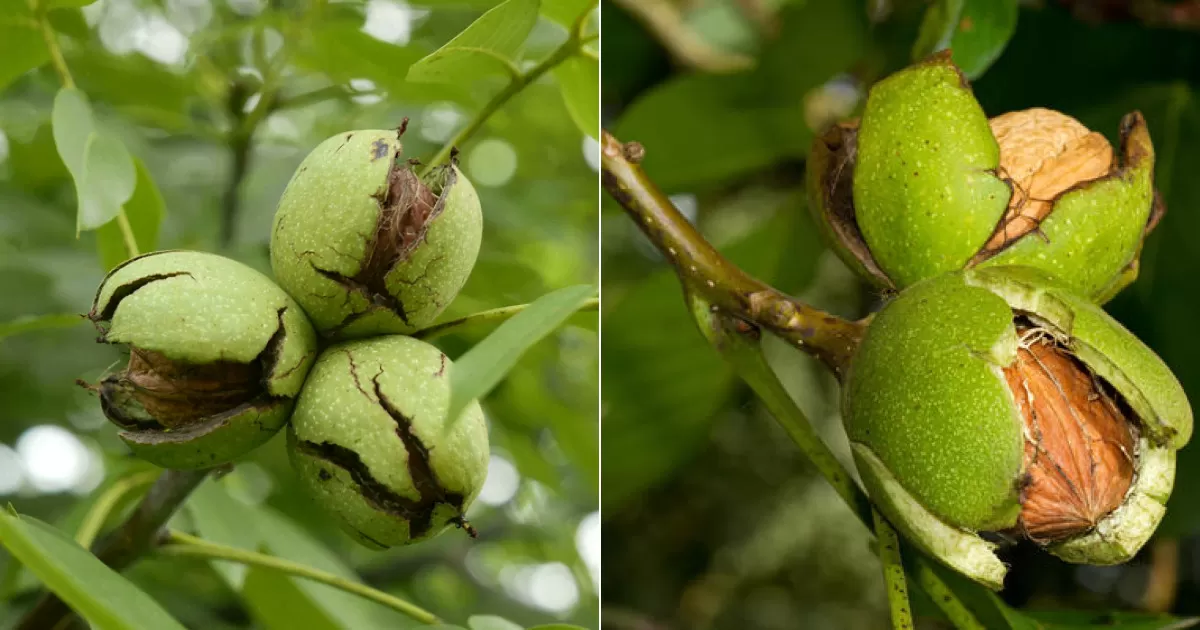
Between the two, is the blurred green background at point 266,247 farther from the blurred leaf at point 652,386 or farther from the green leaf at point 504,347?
the green leaf at point 504,347

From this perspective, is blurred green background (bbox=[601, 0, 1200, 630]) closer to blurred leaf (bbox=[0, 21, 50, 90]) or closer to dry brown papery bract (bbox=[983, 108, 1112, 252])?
dry brown papery bract (bbox=[983, 108, 1112, 252])

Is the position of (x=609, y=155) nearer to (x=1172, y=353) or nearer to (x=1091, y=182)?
(x=1091, y=182)

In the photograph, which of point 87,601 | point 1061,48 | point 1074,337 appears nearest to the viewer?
point 87,601

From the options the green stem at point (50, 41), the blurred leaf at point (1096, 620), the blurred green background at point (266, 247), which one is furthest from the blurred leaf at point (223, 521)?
the blurred leaf at point (1096, 620)

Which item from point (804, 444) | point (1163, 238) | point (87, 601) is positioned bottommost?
point (1163, 238)

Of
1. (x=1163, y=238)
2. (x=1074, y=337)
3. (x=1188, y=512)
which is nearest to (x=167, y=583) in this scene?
(x=1074, y=337)

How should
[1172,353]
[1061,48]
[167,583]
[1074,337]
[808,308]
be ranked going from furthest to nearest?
1. [1061,48]
2. [1172,353]
3. [167,583]
4. [808,308]
5. [1074,337]

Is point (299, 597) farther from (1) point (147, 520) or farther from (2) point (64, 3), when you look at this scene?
(2) point (64, 3)
